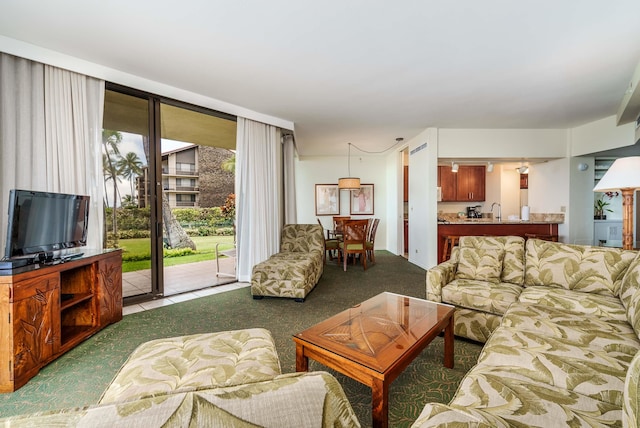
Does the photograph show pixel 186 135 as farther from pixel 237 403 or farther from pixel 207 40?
pixel 237 403

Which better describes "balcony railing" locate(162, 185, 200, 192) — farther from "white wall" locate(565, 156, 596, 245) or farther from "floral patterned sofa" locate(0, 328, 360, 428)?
"white wall" locate(565, 156, 596, 245)

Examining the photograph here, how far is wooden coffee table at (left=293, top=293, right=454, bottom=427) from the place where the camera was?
1.28m

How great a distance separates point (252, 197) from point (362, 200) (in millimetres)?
3732

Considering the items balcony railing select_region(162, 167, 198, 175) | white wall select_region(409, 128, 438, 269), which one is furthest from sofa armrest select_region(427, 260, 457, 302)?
balcony railing select_region(162, 167, 198, 175)

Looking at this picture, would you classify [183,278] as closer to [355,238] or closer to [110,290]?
[110,290]

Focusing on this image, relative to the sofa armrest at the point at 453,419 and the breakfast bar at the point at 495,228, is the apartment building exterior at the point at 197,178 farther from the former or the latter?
the sofa armrest at the point at 453,419

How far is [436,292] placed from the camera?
2.50 meters

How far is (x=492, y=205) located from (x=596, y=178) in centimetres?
184

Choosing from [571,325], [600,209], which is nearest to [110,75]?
[571,325]

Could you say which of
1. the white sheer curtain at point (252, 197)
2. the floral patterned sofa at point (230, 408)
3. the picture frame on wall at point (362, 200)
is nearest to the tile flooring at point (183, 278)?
the white sheer curtain at point (252, 197)

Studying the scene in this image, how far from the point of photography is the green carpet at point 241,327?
1.64m

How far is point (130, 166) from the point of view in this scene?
131 inches

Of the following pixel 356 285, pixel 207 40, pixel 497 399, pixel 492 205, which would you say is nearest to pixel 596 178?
pixel 492 205

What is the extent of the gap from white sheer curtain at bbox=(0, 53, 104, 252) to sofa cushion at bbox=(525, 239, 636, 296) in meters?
4.29
